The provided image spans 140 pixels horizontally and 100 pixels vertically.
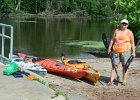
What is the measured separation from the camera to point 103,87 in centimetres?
1064

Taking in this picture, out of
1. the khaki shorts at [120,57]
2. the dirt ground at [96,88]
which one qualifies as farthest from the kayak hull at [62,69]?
the khaki shorts at [120,57]

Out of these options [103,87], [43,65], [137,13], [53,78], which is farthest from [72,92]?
[137,13]

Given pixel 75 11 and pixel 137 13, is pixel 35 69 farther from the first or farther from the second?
pixel 75 11

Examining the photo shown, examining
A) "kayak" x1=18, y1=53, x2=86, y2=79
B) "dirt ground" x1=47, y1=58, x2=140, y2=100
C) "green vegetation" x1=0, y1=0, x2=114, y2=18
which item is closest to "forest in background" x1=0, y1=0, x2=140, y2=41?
"green vegetation" x1=0, y1=0, x2=114, y2=18

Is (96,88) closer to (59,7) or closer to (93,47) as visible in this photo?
(93,47)

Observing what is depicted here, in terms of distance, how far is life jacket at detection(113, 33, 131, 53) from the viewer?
10555mm

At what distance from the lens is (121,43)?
10.6 meters

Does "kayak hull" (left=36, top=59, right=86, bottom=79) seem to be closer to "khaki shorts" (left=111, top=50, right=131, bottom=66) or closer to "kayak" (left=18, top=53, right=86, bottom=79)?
"kayak" (left=18, top=53, right=86, bottom=79)

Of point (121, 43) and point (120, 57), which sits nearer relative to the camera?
point (121, 43)

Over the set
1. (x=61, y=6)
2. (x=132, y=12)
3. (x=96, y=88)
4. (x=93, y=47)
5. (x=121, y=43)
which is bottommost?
(x=61, y=6)

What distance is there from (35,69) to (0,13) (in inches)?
4071

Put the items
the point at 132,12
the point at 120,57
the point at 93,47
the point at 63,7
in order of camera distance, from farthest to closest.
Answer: the point at 63,7 → the point at 93,47 → the point at 132,12 → the point at 120,57

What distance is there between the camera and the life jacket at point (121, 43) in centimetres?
1055

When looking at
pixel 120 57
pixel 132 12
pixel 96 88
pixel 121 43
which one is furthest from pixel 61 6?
pixel 96 88
